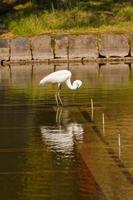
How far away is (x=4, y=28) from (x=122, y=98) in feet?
69.1

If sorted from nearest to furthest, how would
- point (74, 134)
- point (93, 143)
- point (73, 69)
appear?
point (93, 143), point (74, 134), point (73, 69)

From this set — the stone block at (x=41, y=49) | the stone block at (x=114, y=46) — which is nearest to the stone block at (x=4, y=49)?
the stone block at (x=41, y=49)

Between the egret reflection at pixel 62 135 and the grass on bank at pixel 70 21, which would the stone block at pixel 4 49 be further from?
the egret reflection at pixel 62 135

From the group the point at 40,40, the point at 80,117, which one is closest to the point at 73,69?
the point at 40,40

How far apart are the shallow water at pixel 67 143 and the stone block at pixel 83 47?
431 inches

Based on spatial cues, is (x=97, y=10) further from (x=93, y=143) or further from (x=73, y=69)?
(x=93, y=143)

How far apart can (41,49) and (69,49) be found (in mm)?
1275

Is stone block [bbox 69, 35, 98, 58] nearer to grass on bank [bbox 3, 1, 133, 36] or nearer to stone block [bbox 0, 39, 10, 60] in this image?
grass on bank [bbox 3, 1, 133, 36]

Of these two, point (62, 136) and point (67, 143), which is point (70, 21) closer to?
point (62, 136)

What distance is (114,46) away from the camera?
124 feet

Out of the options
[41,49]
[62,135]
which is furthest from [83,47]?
[62,135]

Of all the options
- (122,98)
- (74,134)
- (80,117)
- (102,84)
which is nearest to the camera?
(74,134)

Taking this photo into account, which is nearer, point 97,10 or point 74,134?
point 74,134

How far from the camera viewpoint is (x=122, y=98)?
22109 millimetres
